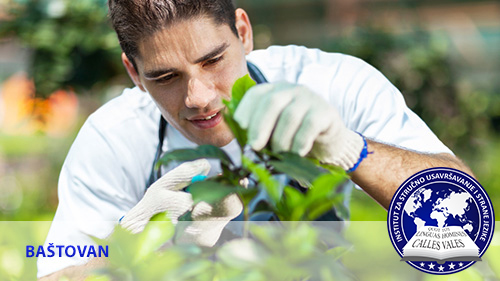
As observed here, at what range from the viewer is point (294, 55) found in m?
1.66

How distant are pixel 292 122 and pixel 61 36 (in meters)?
2.27

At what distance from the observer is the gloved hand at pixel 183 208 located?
0.89 meters

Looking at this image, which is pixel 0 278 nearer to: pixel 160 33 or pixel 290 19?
pixel 160 33

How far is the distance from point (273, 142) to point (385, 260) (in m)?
0.26

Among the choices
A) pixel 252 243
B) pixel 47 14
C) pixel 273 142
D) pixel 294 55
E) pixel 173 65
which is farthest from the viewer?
pixel 47 14

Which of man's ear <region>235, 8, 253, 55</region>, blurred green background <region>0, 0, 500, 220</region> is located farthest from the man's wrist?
man's ear <region>235, 8, 253, 55</region>

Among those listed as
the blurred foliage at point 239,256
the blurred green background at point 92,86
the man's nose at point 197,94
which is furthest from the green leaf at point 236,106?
the man's nose at point 197,94

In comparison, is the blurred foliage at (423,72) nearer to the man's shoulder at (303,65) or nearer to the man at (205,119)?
the man's shoulder at (303,65)

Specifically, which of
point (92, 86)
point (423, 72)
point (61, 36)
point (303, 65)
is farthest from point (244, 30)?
point (423, 72)

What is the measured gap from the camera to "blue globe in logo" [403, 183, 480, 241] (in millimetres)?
872

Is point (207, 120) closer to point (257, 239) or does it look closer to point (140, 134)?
point (140, 134)

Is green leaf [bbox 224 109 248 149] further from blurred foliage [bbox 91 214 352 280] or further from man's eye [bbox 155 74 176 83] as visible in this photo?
man's eye [bbox 155 74 176 83]

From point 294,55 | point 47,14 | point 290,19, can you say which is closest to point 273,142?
point 294,55

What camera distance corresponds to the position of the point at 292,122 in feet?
2.70
